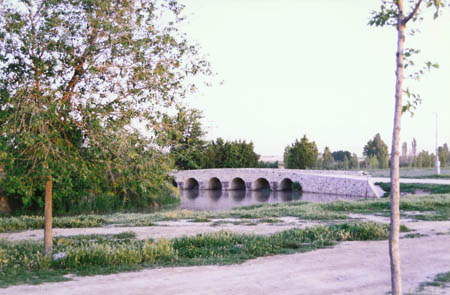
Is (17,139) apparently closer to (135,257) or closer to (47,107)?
(47,107)

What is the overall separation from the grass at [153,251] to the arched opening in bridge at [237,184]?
1817 inches

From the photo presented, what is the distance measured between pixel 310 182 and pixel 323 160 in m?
29.8

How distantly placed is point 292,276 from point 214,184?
54.2 meters

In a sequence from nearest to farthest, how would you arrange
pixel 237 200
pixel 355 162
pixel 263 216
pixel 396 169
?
1. pixel 396 169
2. pixel 263 216
3. pixel 237 200
4. pixel 355 162

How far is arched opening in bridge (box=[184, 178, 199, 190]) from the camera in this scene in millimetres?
61750

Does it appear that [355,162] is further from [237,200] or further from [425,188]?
[425,188]

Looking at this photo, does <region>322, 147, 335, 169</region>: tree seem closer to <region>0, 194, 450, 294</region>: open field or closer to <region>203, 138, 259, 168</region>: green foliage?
<region>203, 138, 259, 168</region>: green foliage

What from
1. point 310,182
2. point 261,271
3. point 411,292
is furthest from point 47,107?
point 310,182

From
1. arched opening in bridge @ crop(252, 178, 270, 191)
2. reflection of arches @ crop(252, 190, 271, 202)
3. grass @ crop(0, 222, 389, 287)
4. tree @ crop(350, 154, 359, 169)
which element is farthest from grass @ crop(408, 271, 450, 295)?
tree @ crop(350, 154, 359, 169)

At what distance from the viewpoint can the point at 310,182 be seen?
45125 millimetres

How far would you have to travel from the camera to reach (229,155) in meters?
67.9

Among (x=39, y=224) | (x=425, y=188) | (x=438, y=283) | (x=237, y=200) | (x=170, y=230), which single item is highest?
(x=425, y=188)

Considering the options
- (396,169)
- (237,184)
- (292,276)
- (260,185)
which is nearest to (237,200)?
(260,185)

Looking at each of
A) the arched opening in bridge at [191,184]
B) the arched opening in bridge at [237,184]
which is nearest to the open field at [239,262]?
the arched opening in bridge at [237,184]
